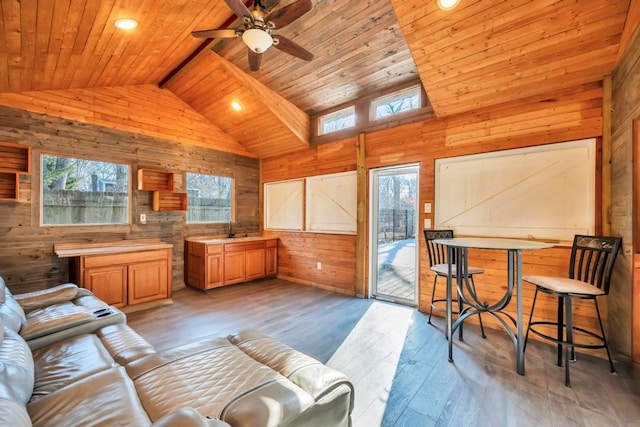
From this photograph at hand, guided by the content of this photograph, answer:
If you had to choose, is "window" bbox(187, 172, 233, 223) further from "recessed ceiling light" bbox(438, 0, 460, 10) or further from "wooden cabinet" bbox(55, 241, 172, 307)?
"recessed ceiling light" bbox(438, 0, 460, 10)

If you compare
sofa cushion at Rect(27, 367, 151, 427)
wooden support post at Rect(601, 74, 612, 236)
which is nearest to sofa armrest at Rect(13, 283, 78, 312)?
sofa cushion at Rect(27, 367, 151, 427)

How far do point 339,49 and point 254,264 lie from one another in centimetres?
388

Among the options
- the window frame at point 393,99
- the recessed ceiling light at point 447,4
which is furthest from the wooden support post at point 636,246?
the window frame at point 393,99

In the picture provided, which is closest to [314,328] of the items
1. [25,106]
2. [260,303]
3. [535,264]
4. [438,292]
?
[260,303]

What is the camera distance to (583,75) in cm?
267

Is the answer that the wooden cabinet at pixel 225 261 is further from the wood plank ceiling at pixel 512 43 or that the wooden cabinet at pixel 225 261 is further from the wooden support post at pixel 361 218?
the wood plank ceiling at pixel 512 43

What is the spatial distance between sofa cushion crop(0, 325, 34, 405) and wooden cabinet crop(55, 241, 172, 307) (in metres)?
2.32

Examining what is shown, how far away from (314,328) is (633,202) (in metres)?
3.10

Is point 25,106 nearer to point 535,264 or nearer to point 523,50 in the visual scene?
point 523,50

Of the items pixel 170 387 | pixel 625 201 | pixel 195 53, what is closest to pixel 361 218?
pixel 625 201

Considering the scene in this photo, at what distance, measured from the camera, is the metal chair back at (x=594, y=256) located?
7.34 ft

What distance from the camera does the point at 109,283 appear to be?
360cm

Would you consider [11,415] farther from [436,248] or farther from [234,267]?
[234,267]

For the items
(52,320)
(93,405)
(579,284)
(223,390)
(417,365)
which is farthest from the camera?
(417,365)
